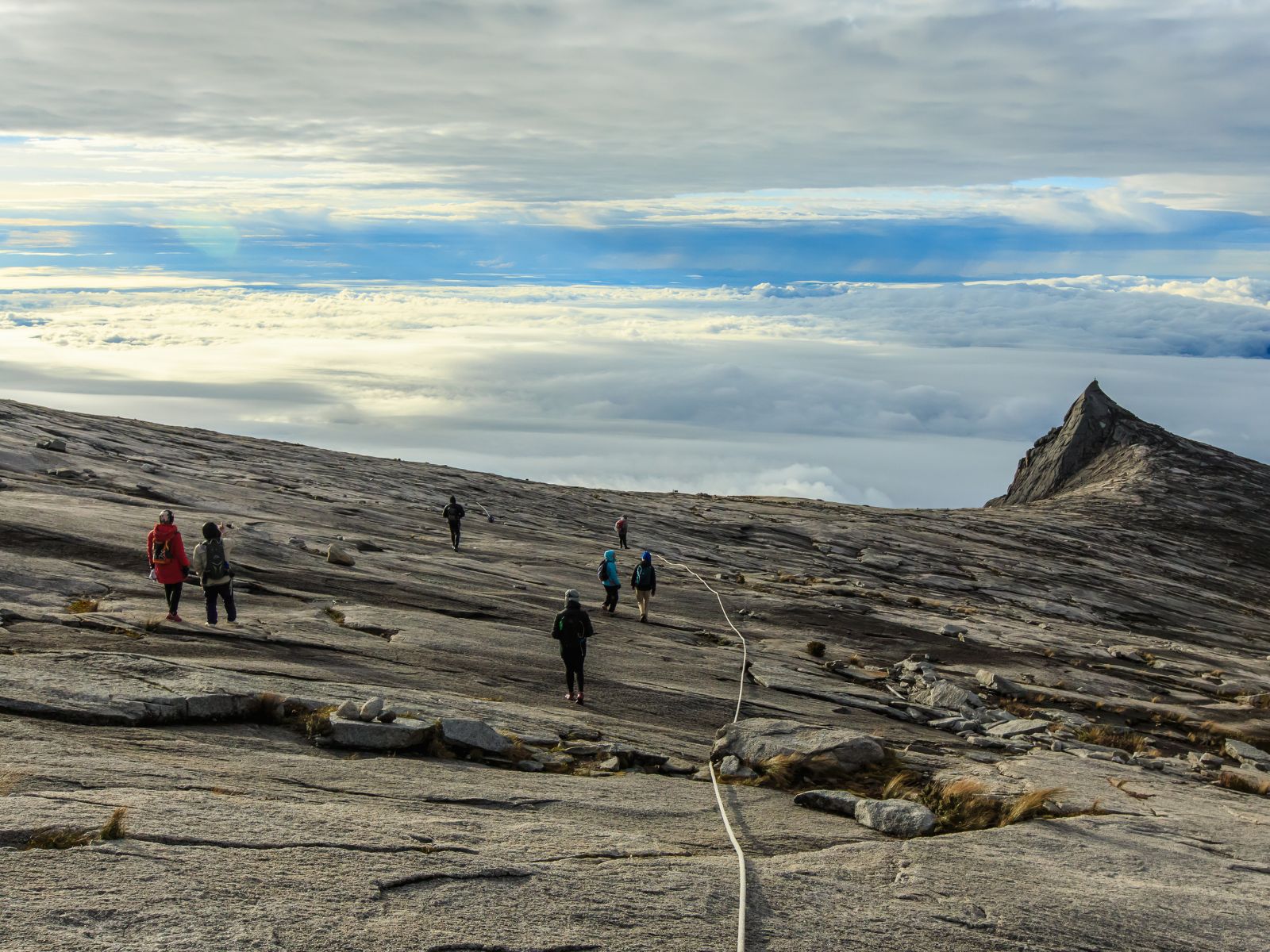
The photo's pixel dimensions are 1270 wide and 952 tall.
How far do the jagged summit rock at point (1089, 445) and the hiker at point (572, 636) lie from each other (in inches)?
3049

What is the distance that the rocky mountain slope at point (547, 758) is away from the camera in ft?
31.4

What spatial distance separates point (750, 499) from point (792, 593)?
110 ft

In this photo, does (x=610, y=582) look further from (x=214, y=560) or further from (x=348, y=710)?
(x=348, y=710)

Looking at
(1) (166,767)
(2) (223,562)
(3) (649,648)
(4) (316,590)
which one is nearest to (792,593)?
(3) (649,648)

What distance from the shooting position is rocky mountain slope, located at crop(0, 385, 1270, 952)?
376 inches

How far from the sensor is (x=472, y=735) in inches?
592

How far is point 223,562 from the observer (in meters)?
A: 19.7

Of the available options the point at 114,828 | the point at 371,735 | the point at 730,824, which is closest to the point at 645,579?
the point at 371,735

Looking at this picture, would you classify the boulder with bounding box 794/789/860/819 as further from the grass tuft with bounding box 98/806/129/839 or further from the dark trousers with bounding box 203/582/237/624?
the dark trousers with bounding box 203/582/237/624

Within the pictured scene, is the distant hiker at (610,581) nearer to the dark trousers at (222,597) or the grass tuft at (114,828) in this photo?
the dark trousers at (222,597)

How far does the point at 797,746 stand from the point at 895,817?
10.1 feet

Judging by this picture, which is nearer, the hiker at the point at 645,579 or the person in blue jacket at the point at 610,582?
the hiker at the point at 645,579

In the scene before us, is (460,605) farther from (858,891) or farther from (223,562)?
(858,891)

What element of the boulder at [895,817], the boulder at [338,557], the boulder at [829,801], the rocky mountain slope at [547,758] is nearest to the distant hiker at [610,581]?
the rocky mountain slope at [547,758]
